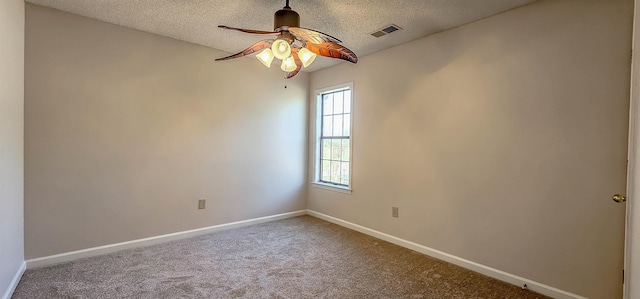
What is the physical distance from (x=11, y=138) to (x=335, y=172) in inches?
136

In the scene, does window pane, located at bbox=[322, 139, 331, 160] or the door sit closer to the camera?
the door

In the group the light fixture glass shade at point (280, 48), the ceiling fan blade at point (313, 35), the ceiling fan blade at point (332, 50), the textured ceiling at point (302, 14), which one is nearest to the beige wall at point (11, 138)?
the textured ceiling at point (302, 14)

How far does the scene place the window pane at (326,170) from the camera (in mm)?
4598

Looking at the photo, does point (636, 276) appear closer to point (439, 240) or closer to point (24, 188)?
point (439, 240)

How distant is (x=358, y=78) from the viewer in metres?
3.96

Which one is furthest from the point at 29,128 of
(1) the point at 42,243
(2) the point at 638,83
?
(2) the point at 638,83

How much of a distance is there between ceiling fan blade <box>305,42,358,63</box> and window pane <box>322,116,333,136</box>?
227 centimetres

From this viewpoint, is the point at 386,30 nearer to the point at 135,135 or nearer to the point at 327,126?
the point at 327,126

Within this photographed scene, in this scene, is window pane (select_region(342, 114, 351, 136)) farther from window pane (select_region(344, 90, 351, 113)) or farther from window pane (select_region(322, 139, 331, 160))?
window pane (select_region(322, 139, 331, 160))

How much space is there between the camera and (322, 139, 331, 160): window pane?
4.59m

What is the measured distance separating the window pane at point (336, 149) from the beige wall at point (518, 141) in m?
0.82

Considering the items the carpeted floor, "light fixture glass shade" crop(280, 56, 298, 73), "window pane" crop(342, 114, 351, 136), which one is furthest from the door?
"window pane" crop(342, 114, 351, 136)

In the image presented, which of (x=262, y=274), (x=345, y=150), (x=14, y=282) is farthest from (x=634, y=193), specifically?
(x=14, y=282)

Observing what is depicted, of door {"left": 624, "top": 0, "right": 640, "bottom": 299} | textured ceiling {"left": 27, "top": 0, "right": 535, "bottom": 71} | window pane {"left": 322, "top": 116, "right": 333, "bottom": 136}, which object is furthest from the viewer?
window pane {"left": 322, "top": 116, "right": 333, "bottom": 136}
